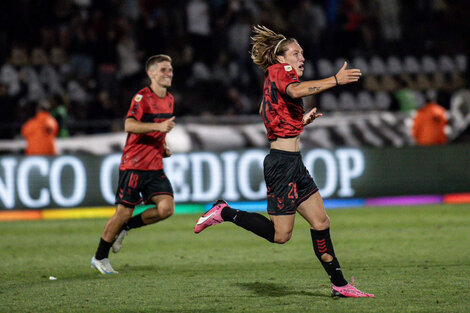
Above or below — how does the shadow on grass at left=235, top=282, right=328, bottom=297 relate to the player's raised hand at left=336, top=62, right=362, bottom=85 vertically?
below

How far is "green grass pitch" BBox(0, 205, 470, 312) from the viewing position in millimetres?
6664

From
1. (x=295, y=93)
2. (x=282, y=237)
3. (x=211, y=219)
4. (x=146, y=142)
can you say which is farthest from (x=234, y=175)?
(x=295, y=93)

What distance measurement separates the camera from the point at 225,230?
12.5 m

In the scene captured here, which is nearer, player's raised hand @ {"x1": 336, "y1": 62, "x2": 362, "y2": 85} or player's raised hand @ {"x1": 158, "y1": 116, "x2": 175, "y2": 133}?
player's raised hand @ {"x1": 336, "y1": 62, "x2": 362, "y2": 85}

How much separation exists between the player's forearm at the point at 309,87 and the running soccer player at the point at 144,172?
2.33 m

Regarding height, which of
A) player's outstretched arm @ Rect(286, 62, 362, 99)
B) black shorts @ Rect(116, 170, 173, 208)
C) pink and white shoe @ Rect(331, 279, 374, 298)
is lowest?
pink and white shoe @ Rect(331, 279, 374, 298)

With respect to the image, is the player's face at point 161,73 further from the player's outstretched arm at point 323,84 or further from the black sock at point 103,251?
the player's outstretched arm at point 323,84

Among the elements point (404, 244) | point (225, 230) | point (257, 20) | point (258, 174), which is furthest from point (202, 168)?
point (257, 20)

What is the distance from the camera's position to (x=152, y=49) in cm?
1902

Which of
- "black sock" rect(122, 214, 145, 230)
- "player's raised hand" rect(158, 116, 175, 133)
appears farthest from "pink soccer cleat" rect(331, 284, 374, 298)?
"black sock" rect(122, 214, 145, 230)

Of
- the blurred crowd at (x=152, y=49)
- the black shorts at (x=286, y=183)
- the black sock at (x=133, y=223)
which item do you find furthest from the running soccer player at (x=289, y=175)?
the blurred crowd at (x=152, y=49)

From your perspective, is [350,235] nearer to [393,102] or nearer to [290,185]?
[290,185]

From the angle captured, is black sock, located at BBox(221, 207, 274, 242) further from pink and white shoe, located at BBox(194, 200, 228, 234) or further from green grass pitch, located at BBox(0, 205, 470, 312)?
green grass pitch, located at BBox(0, 205, 470, 312)

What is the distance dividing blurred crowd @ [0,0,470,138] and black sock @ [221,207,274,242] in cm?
863
